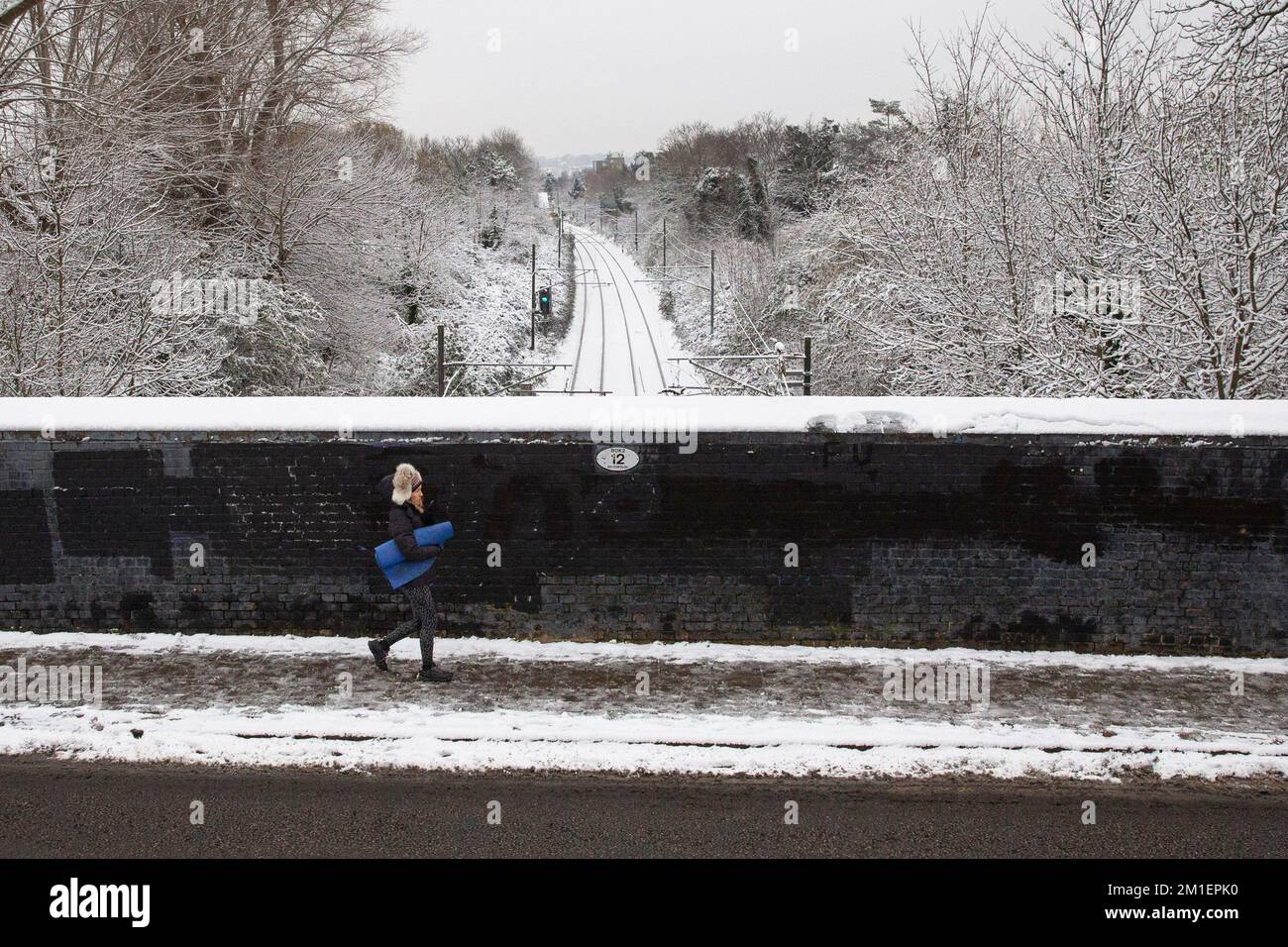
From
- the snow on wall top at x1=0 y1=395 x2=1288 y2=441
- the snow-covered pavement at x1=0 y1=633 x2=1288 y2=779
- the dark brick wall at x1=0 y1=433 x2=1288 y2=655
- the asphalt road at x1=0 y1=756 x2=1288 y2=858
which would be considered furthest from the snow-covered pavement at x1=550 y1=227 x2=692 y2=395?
the asphalt road at x1=0 y1=756 x2=1288 y2=858

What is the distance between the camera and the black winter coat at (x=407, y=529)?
651cm

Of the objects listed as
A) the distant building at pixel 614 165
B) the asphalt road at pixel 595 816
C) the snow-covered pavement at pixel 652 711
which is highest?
the distant building at pixel 614 165

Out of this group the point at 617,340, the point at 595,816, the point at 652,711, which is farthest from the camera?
the point at 617,340

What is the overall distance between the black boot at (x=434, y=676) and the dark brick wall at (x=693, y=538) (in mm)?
1044

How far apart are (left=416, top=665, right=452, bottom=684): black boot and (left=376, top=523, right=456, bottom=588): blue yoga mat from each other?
0.75 metres

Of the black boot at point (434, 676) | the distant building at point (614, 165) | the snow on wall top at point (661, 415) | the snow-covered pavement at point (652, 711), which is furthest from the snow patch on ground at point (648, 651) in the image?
the distant building at point (614, 165)

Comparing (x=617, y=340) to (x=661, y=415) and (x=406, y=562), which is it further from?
(x=406, y=562)

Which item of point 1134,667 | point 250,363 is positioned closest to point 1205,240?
point 1134,667

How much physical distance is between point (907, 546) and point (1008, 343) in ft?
23.2

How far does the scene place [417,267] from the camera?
3806cm

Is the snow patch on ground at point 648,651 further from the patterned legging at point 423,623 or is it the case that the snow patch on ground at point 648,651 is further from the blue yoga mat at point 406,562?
the blue yoga mat at point 406,562

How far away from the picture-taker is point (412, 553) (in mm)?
6512

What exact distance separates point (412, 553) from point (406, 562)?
0.51 ft

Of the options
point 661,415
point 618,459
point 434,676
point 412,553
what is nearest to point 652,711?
point 434,676
